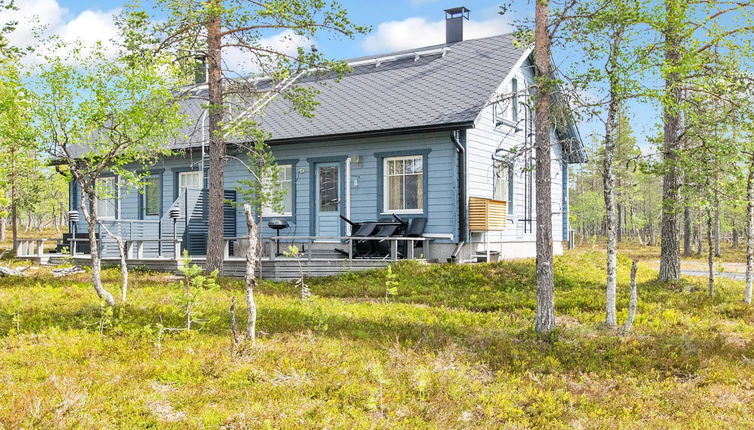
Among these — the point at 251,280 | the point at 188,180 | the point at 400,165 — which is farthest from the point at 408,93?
the point at 251,280

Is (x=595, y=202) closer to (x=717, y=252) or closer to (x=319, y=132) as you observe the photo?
(x=717, y=252)

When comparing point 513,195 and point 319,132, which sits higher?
point 319,132

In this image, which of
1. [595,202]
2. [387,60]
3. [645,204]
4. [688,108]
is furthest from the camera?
[645,204]

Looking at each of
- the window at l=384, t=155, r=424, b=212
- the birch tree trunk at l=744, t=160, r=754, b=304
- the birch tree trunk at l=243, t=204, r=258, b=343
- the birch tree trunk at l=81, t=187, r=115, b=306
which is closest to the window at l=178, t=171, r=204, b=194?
the window at l=384, t=155, r=424, b=212

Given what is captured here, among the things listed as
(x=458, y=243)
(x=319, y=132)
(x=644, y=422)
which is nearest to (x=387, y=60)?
(x=319, y=132)

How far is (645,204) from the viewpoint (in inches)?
2832

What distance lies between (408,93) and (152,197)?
1098 cm

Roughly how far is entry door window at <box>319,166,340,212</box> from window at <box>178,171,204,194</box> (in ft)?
17.4

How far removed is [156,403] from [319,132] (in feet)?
49.1

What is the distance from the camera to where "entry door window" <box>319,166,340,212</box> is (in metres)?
21.0

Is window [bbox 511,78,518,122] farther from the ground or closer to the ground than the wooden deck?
farther from the ground

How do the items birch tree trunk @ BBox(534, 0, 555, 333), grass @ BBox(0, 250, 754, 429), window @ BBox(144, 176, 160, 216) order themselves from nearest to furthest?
grass @ BBox(0, 250, 754, 429), birch tree trunk @ BBox(534, 0, 555, 333), window @ BBox(144, 176, 160, 216)

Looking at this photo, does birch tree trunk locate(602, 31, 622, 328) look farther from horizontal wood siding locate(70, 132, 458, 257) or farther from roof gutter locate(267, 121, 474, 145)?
horizontal wood siding locate(70, 132, 458, 257)

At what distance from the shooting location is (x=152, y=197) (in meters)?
25.3
